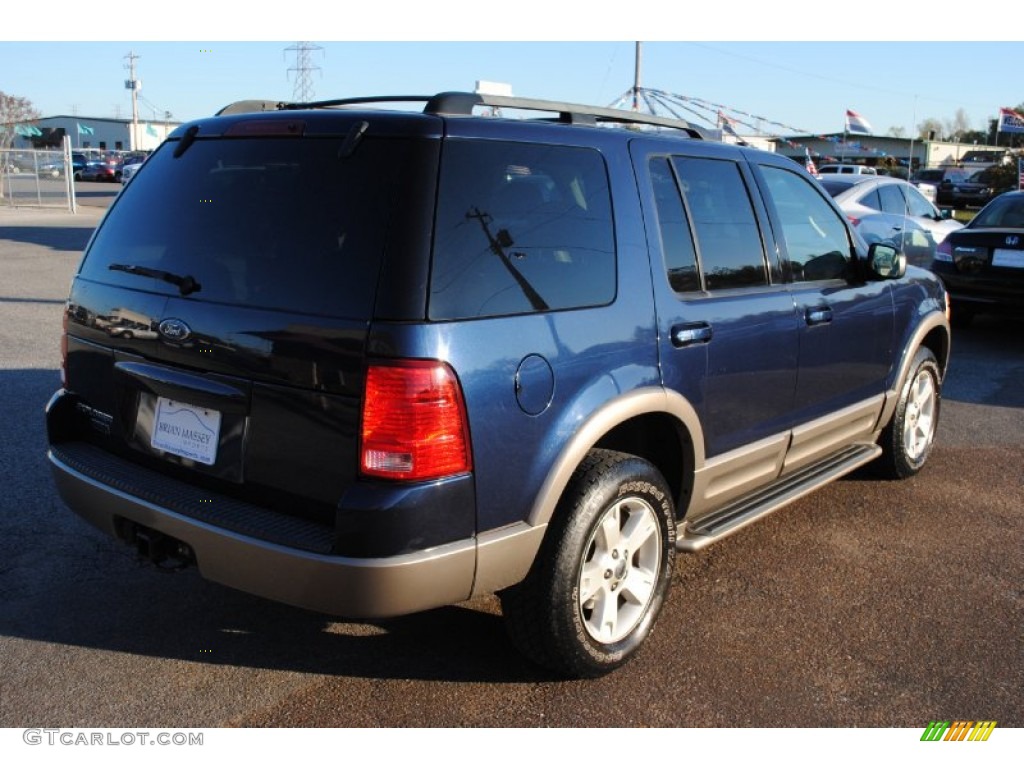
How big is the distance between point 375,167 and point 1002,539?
3.62 meters

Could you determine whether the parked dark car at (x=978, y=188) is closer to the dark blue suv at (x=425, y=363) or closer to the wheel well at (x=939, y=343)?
the wheel well at (x=939, y=343)

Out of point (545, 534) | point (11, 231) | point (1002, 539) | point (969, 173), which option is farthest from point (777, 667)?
point (969, 173)

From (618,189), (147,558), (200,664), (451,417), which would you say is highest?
(618,189)

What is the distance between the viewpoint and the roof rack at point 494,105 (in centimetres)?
307

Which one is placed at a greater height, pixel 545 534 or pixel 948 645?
pixel 545 534

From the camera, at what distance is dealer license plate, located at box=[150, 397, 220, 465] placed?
303 centimetres

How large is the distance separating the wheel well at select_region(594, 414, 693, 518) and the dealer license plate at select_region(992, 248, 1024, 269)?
24.4 feet

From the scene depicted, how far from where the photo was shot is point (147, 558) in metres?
3.18

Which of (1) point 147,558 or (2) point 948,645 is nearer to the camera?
(1) point 147,558

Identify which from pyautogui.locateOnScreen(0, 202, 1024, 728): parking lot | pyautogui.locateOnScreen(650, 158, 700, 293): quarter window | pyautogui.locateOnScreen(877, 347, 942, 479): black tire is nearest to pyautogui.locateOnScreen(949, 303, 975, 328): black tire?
pyautogui.locateOnScreen(877, 347, 942, 479): black tire

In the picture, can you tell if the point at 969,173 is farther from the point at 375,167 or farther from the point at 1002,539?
the point at 375,167

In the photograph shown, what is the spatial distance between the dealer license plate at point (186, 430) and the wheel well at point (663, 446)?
4.52ft

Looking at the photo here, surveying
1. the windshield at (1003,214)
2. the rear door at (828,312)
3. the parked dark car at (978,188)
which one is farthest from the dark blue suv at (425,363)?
the parked dark car at (978,188)

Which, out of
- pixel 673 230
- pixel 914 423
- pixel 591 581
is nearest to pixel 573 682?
pixel 591 581
